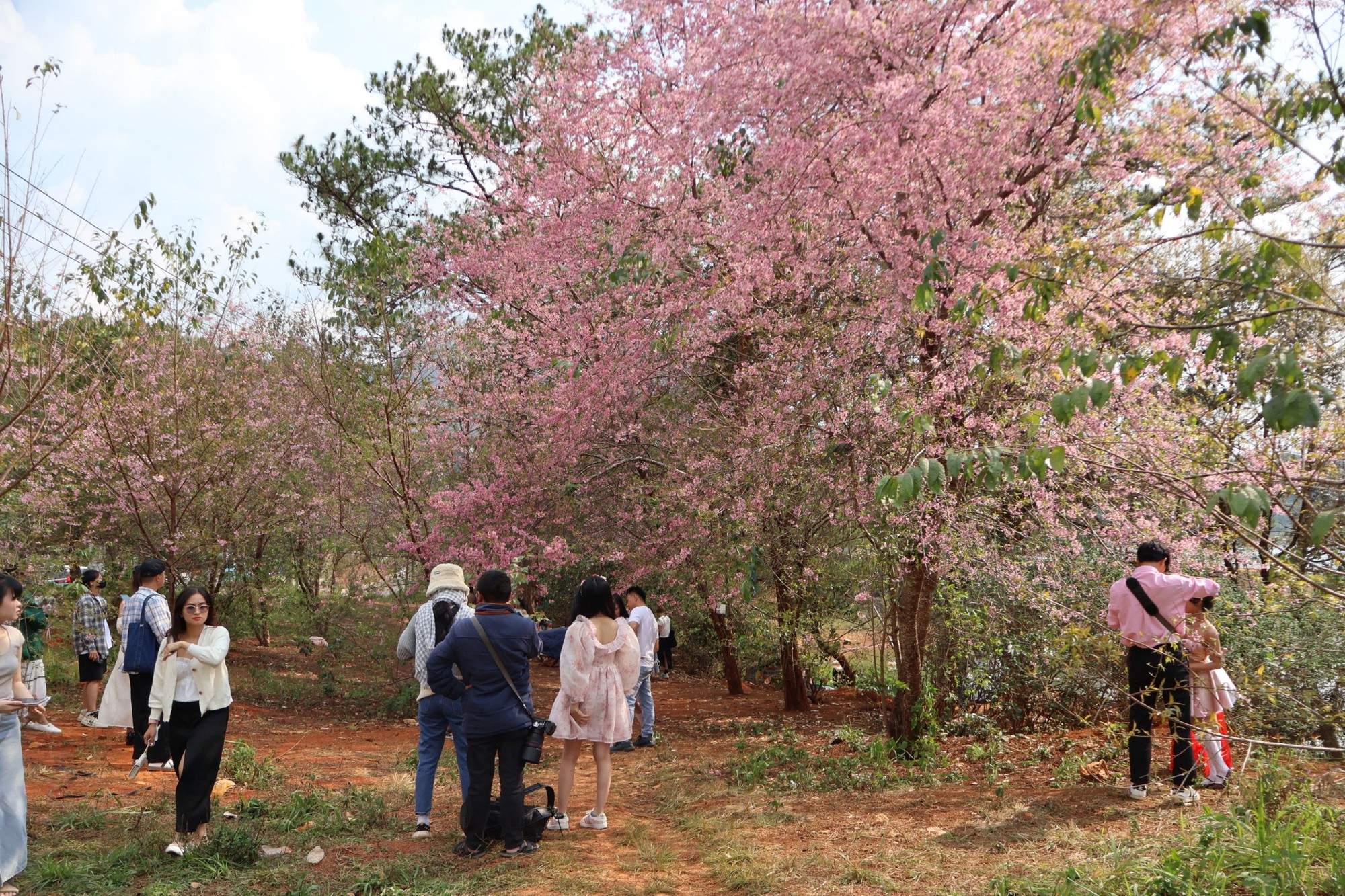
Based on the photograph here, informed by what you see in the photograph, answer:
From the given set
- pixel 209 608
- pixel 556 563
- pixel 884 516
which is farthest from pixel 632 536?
pixel 209 608

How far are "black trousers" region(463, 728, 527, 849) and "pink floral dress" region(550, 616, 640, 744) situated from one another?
52 centimetres

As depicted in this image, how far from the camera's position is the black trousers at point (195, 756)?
548cm

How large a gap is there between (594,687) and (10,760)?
3.17 m

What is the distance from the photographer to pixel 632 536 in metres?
11.4

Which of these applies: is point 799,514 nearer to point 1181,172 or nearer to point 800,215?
point 800,215

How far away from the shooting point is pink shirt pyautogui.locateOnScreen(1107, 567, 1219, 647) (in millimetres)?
5676

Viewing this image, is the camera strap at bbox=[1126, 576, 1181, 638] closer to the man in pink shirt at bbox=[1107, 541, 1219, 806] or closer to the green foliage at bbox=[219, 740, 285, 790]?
the man in pink shirt at bbox=[1107, 541, 1219, 806]

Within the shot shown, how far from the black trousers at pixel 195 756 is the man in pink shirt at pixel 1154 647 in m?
5.42

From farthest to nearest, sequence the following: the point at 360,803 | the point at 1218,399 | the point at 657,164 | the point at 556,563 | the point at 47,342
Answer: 1. the point at 556,563
2. the point at 47,342
3. the point at 657,164
4. the point at 360,803
5. the point at 1218,399

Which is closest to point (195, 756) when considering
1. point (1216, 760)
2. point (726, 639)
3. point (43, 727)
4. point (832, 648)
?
point (43, 727)

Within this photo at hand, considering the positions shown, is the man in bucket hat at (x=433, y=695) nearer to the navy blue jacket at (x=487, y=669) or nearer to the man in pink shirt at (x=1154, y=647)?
the navy blue jacket at (x=487, y=669)

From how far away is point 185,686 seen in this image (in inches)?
219

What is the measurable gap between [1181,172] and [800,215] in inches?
104

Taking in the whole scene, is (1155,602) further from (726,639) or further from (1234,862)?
(726,639)
